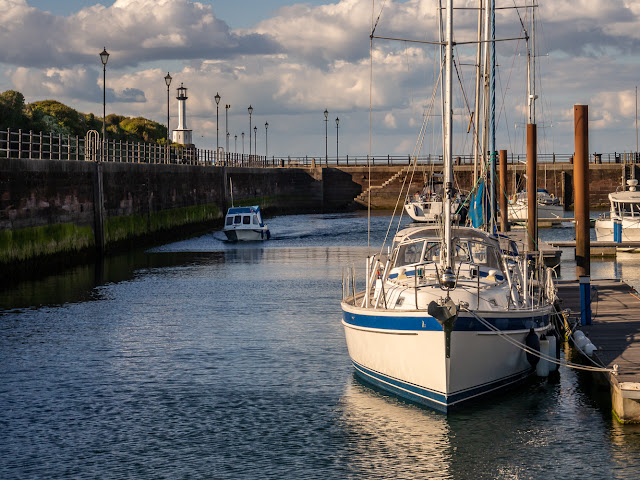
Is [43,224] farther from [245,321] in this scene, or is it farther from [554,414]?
[554,414]

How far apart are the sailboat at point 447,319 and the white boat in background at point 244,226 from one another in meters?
38.0

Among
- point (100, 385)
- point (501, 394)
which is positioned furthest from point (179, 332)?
point (501, 394)

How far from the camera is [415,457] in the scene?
15.4 meters

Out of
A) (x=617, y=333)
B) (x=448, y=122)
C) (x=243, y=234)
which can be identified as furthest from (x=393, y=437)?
(x=243, y=234)

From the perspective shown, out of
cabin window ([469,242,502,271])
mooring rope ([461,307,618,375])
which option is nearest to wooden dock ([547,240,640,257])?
cabin window ([469,242,502,271])

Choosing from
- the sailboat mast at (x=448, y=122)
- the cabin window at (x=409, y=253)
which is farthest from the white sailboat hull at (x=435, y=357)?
the cabin window at (x=409, y=253)

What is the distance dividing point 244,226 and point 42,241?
1812 centimetres

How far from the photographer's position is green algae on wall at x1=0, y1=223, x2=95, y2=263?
125ft

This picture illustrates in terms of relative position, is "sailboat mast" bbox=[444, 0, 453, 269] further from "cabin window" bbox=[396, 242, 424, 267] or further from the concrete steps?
the concrete steps

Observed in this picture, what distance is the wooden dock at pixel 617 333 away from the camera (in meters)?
16.3

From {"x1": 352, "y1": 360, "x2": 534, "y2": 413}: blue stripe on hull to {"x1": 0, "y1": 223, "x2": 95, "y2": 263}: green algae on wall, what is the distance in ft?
75.1

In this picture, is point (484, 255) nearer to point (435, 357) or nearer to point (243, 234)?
point (435, 357)

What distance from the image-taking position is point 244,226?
5822cm

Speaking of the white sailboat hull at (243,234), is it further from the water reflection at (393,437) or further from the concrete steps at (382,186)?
the concrete steps at (382,186)
